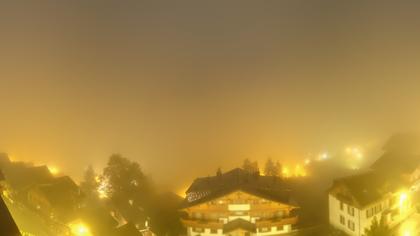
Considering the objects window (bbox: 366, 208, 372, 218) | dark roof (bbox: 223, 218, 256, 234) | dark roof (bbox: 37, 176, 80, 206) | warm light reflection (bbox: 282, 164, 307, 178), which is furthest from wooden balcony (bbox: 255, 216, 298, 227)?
warm light reflection (bbox: 282, 164, 307, 178)

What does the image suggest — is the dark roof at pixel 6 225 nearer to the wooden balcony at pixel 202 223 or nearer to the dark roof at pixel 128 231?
the dark roof at pixel 128 231

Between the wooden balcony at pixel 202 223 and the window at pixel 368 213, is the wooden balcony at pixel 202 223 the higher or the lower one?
the lower one

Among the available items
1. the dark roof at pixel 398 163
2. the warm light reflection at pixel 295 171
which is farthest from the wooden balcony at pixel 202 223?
the warm light reflection at pixel 295 171

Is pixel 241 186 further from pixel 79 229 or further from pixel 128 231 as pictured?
pixel 79 229

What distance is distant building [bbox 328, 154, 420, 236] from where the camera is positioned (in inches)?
1599

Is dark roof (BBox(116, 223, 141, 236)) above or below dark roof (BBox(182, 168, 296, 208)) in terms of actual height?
below

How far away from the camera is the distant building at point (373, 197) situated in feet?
133

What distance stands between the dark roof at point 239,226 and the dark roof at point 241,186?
3.34 meters

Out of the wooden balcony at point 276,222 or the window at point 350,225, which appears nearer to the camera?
the window at point 350,225

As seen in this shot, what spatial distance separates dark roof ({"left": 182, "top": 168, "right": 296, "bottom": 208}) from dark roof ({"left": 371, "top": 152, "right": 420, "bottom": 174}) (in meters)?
13.3

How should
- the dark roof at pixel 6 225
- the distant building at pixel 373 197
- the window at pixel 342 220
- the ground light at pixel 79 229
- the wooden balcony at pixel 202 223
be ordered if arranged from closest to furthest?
1. the dark roof at pixel 6 225
2. the distant building at pixel 373 197
3. the wooden balcony at pixel 202 223
4. the window at pixel 342 220
5. the ground light at pixel 79 229

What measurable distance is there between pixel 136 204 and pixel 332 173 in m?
33.2

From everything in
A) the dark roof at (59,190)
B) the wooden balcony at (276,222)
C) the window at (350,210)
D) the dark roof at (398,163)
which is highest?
the dark roof at (398,163)

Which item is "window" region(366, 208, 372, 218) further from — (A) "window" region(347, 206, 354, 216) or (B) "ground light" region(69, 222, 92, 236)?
(B) "ground light" region(69, 222, 92, 236)
